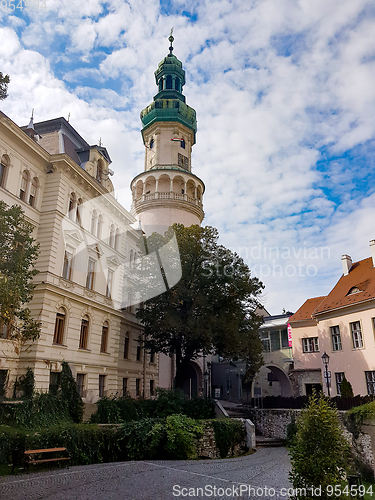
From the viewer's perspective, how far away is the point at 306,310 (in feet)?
119

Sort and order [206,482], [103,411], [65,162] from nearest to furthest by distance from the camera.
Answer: [206,482]
[103,411]
[65,162]

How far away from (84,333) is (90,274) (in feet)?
12.7

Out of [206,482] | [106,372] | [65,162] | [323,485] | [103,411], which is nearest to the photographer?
[323,485]

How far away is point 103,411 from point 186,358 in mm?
7731

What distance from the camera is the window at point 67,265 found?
2384 cm

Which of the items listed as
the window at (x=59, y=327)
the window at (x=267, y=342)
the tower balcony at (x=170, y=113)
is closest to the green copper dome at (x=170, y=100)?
the tower balcony at (x=170, y=113)

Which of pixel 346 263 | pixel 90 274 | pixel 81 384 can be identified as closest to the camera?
pixel 81 384

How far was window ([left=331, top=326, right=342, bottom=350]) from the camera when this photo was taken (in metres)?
29.8

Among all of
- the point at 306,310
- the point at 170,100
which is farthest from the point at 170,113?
the point at 306,310

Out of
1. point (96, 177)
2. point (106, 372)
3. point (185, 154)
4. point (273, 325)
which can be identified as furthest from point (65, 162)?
point (273, 325)

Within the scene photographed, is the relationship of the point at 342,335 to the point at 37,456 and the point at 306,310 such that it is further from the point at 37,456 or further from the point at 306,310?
the point at 37,456

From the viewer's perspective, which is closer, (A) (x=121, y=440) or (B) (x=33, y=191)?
(A) (x=121, y=440)

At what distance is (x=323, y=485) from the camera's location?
8.16 metres

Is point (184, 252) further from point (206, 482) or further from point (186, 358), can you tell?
point (206, 482)
